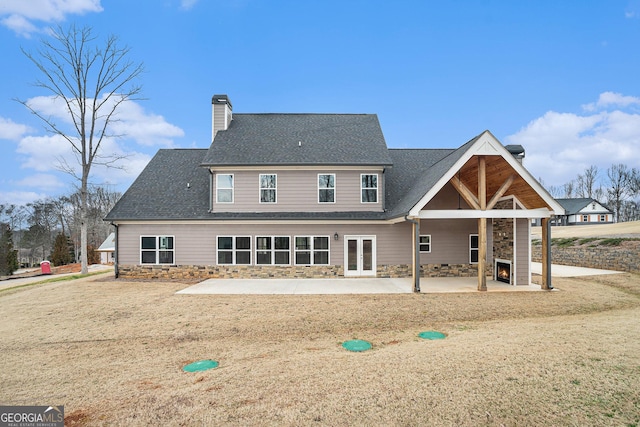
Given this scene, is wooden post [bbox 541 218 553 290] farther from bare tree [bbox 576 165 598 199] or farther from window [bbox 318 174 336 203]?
bare tree [bbox 576 165 598 199]

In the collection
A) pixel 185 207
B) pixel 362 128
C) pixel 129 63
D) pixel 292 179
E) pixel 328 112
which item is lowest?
pixel 185 207

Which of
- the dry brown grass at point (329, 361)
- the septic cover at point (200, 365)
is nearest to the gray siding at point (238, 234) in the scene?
the dry brown grass at point (329, 361)

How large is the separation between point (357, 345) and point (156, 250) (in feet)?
41.4

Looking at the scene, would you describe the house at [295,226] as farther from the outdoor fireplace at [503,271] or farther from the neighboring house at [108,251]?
the neighboring house at [108,251]

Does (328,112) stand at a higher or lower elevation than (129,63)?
lower

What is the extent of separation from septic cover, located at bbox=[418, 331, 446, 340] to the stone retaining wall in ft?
50.4

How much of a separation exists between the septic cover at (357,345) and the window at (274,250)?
872cm

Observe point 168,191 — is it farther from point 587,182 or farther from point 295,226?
point 587,182

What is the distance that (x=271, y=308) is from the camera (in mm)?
9773

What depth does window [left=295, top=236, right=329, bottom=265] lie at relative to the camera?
15250mm

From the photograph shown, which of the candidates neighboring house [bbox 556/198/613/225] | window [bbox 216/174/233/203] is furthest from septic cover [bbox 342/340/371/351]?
neighboring house [bbox 556/198/613/225]

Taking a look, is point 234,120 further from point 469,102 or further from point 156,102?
point 469,102

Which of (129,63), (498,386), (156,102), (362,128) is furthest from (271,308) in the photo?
(129,63)

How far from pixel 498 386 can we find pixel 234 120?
723 inches
